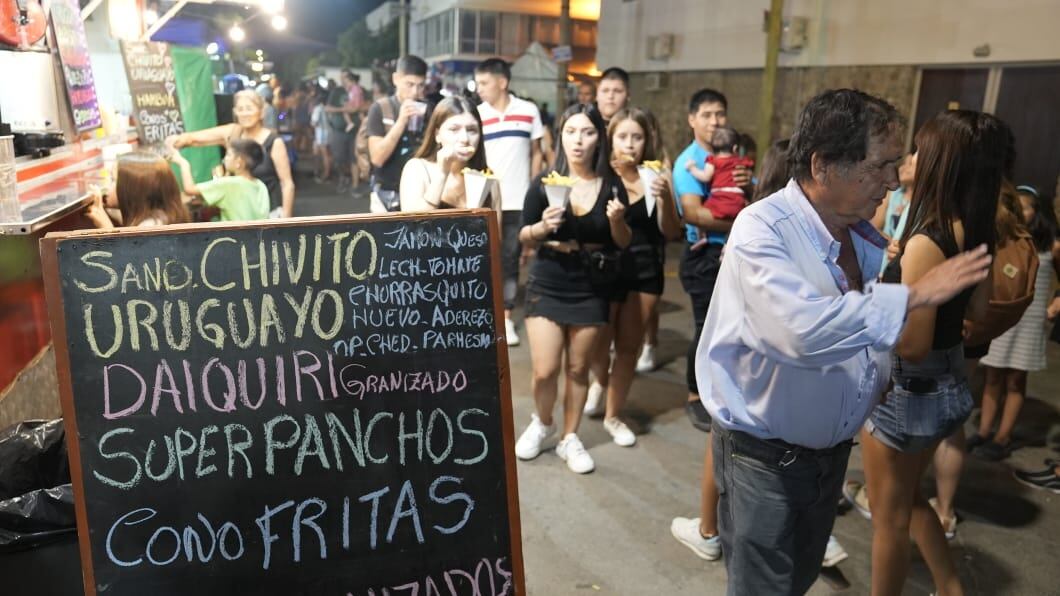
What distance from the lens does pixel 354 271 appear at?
186cm

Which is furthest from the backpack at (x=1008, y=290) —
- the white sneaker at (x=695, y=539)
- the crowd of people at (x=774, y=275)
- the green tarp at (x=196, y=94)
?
the green tarp at (x=196, y=94)

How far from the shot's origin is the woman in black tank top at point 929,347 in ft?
7.00

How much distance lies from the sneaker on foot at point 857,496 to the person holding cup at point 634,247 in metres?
1.16

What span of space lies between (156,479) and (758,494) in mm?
1574

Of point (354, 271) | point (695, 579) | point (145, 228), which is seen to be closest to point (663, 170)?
point (695, 579)

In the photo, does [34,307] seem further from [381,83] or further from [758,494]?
[381,83]

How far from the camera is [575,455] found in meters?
3.85

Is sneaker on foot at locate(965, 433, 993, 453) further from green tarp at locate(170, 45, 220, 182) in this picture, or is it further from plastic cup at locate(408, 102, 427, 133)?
green tarp at locate(170, 45, 220, 182)

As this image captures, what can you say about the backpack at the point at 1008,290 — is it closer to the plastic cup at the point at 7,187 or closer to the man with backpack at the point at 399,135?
the man with backpack at the point at 399,135

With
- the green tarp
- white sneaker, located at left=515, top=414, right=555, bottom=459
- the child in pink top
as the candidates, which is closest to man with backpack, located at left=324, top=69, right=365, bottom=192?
the green tarp

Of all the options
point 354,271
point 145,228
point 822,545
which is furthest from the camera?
point 822,545

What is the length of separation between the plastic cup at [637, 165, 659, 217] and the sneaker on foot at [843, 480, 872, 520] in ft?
5.73

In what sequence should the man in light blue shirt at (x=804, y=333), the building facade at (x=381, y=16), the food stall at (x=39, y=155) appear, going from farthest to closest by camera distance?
the building facade at (x=381, y=16), the food stall at (x=39, y=155), the man in light blue shirt at (x=804, y=333)

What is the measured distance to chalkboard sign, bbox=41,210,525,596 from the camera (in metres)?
1.73
